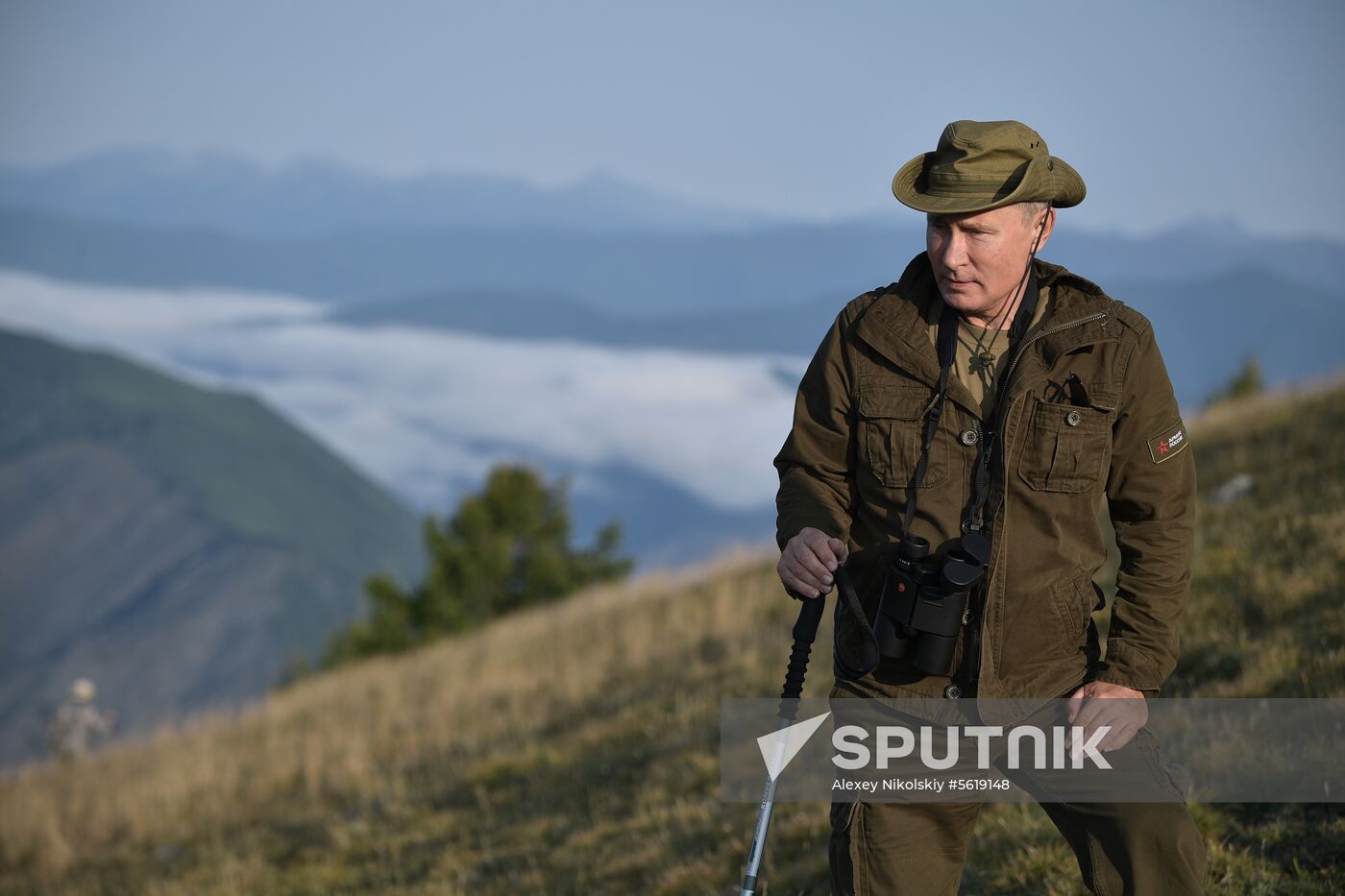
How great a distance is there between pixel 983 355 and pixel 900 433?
300 millimetres

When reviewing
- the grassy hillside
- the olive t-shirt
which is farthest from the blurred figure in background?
the olive t-shirt

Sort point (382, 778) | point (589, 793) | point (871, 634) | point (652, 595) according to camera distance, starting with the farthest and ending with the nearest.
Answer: point (652, 595)
point (382, 778)
point (589, 793)
point (871, 634)

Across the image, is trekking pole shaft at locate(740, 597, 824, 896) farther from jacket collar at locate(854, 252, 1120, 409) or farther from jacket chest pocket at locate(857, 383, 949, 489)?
jacket collar at locate(854, 252, 1120, 409)

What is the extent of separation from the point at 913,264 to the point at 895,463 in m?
0.56

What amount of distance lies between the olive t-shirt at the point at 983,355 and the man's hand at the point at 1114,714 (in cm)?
74

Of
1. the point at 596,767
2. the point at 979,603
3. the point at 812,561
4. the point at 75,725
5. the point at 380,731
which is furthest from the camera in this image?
the point at 75,725

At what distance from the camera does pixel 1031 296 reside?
10.4 ft

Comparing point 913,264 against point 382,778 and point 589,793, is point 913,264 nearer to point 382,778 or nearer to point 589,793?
point 589,793

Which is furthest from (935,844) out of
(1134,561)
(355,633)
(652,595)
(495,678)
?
(355,633)

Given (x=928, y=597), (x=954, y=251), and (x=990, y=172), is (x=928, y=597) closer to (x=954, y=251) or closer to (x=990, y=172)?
(x=954, y=251)

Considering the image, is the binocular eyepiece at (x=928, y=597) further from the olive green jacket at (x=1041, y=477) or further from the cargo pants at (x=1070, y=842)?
the cargo pants at (x=1070, y=842)

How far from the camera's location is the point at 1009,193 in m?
3.03

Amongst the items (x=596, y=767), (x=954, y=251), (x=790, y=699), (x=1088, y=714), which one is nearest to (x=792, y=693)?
(x=790, y=699)

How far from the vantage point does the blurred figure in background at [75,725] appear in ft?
50.4
